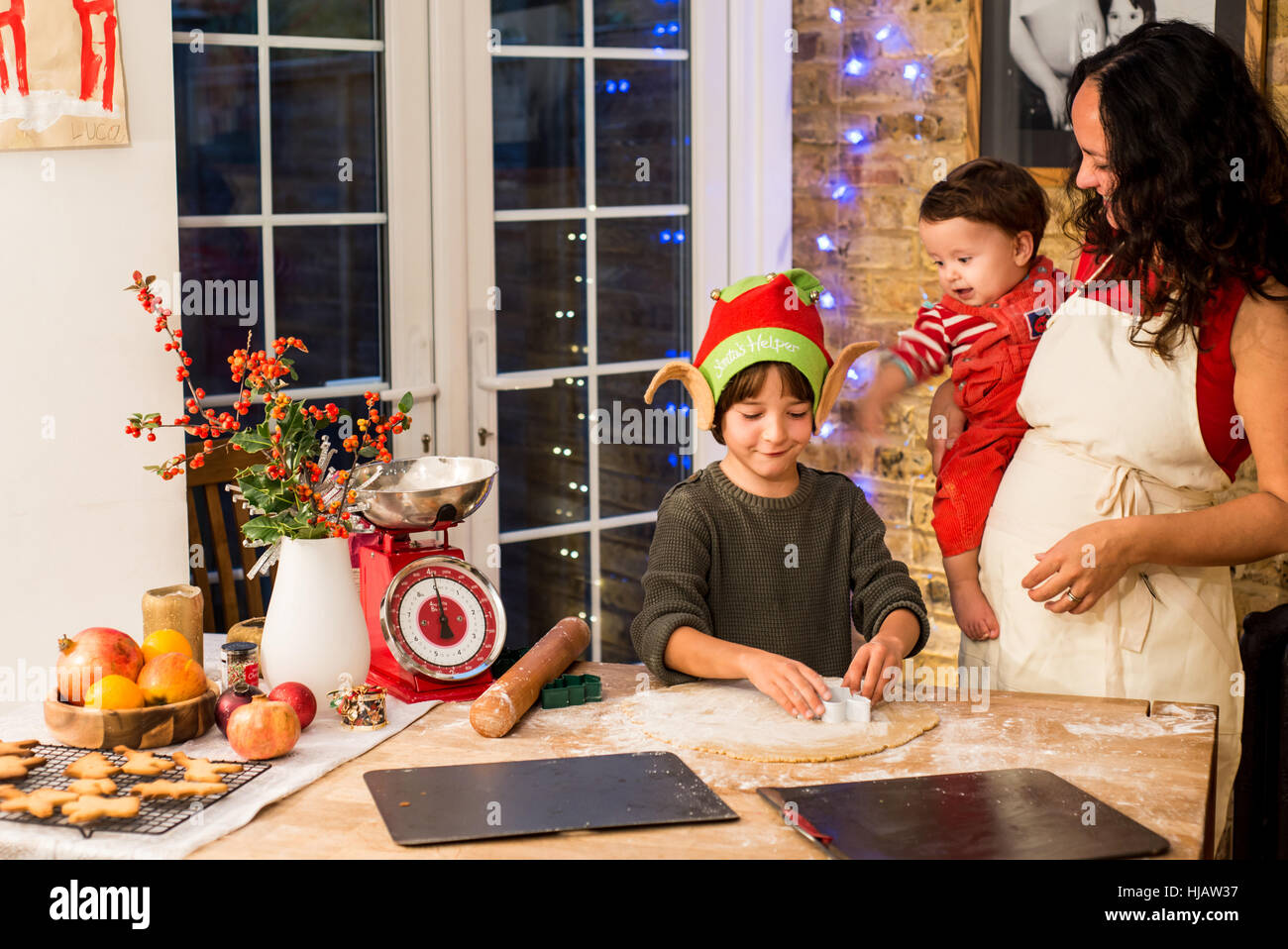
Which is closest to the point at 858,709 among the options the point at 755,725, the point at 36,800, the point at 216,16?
the point at 755,725

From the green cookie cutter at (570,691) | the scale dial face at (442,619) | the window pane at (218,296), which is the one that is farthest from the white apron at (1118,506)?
the window pane at (218,296)

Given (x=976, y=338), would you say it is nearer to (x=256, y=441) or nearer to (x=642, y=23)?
(x=256, y=441)

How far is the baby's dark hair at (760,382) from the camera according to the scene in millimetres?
2021

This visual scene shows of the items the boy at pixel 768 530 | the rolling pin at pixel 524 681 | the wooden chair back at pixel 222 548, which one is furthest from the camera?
the wooden chair back at pixel 222 548

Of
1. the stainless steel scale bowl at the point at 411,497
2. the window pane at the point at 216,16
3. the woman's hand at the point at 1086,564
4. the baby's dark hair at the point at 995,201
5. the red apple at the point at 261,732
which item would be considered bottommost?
the red apple at the point at 261,732

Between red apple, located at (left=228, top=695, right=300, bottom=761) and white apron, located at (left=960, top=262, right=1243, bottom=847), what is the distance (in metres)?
1.17

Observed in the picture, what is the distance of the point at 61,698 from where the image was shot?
5.76 feet

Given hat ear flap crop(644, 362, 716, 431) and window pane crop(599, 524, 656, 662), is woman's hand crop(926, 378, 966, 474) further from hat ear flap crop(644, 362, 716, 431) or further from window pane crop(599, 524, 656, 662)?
window pane crop(599, 524, 656, 662)

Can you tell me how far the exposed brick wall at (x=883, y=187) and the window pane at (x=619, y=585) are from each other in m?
0.54

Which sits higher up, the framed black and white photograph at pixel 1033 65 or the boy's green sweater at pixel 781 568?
the framed black and white photograph at pixel 1033 65

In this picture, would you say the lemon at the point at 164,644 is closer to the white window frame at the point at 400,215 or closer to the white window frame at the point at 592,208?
the white window frame at the point at 400,215

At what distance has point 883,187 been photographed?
3.52 metres
